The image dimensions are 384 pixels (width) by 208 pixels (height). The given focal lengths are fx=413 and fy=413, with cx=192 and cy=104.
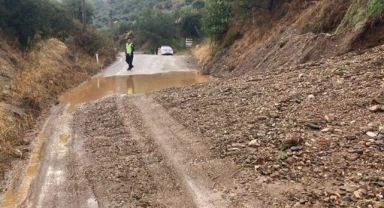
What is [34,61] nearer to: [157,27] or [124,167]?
[124,167]

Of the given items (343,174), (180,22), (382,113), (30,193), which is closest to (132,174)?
(30,193)

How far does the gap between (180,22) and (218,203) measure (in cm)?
6381

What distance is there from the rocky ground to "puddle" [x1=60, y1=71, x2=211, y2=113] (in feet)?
17.3

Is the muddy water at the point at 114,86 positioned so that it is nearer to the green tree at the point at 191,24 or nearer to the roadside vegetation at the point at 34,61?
the roadside vegetation at the point at 34,61

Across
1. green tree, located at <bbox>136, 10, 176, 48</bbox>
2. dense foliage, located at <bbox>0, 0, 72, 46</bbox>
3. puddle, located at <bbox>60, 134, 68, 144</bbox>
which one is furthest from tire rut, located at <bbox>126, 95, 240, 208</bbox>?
green tree, located at <bbox>136, 10, 176, 48</bbox>

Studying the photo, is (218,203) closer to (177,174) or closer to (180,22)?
(177,174)

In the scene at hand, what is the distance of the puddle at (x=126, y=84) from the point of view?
51.7 feet

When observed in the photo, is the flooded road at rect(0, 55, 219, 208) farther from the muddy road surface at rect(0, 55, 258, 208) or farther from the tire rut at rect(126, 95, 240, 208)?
the tire rut at rect(126, 95, 240, 208)

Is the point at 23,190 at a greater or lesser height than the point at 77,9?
lesser

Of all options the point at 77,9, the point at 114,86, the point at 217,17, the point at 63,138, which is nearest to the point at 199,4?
the point at 77,9

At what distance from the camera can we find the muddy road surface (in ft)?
19.5

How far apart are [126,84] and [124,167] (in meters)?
11.6

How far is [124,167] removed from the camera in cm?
711

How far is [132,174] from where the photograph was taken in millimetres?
6758
